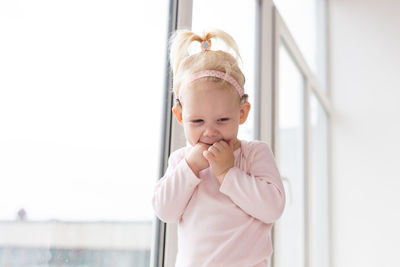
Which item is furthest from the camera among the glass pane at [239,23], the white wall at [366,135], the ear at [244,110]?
the white wall at [366,135]

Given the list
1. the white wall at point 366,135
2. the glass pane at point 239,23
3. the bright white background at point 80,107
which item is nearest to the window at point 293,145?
the glass pane at point 239,23

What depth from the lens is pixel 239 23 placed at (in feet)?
5.22

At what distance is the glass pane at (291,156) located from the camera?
1952 millimetres

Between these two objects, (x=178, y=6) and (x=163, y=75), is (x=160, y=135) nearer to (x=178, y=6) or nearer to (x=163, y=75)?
(x=163, y=75)

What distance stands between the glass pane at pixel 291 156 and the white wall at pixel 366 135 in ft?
3.05

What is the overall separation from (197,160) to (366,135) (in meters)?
2.62

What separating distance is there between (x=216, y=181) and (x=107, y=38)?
404mm

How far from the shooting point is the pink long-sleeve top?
707 millimetres

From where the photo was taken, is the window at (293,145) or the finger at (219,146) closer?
the finger at (219,146)

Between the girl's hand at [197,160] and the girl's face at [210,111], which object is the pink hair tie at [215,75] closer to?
the girl's face at [210,111]

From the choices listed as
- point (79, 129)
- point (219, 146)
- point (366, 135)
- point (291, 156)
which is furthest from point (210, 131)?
point (366, 135)

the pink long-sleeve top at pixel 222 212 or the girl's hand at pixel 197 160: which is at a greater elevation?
the girl's hand at pixel 197 160

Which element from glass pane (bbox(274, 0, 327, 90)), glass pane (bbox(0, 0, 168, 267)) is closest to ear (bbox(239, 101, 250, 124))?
glass pane (bbox(0, 0, 168, 267))

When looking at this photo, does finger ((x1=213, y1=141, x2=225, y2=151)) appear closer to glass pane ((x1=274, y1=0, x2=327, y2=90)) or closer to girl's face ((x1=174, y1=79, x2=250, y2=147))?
girl's face ((x1=174, y1=79, x2=250, y2=147))
